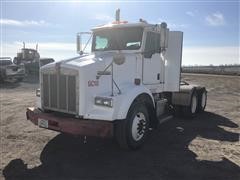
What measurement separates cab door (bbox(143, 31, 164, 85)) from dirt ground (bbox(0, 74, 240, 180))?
144cm

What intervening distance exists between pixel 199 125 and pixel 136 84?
3059 mm

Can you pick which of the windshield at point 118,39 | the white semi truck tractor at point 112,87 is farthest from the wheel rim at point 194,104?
the windshield at point 118,39

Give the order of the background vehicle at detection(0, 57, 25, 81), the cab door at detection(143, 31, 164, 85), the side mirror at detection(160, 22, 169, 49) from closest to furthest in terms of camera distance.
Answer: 1. the side mirror at detection(160, 22, 169, 49)
2. the cab door at detection(143, 31, 164, 85)
3. the background vehicle at detection(0, 57, 25, 81)

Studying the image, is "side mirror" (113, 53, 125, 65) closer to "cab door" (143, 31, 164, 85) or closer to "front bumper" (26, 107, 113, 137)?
"cab door" (143, 31, 164, 85)

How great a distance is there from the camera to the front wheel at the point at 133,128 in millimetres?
6207

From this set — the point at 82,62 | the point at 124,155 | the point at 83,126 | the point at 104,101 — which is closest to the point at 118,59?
the point at 82,62

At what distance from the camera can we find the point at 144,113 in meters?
6.96

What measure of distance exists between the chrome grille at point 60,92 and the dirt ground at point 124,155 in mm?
985

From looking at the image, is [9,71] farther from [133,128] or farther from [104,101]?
[104,101]

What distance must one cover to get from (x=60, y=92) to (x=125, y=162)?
1.96 meters

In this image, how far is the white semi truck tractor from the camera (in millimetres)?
6109

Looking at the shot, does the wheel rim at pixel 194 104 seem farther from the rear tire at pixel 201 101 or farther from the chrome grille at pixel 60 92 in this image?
the chrome grille at pixel 60 92

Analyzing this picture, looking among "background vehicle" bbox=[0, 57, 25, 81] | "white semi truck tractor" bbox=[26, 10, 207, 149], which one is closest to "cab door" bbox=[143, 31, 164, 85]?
"white semi truck tractor" bbox=[26, 10, 207, 149]

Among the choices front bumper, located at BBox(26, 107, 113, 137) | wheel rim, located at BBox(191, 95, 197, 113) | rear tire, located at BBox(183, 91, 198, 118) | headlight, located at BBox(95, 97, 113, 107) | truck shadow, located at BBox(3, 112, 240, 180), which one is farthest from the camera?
wheel rim, located at BBox(191, 95, 197, 113)
